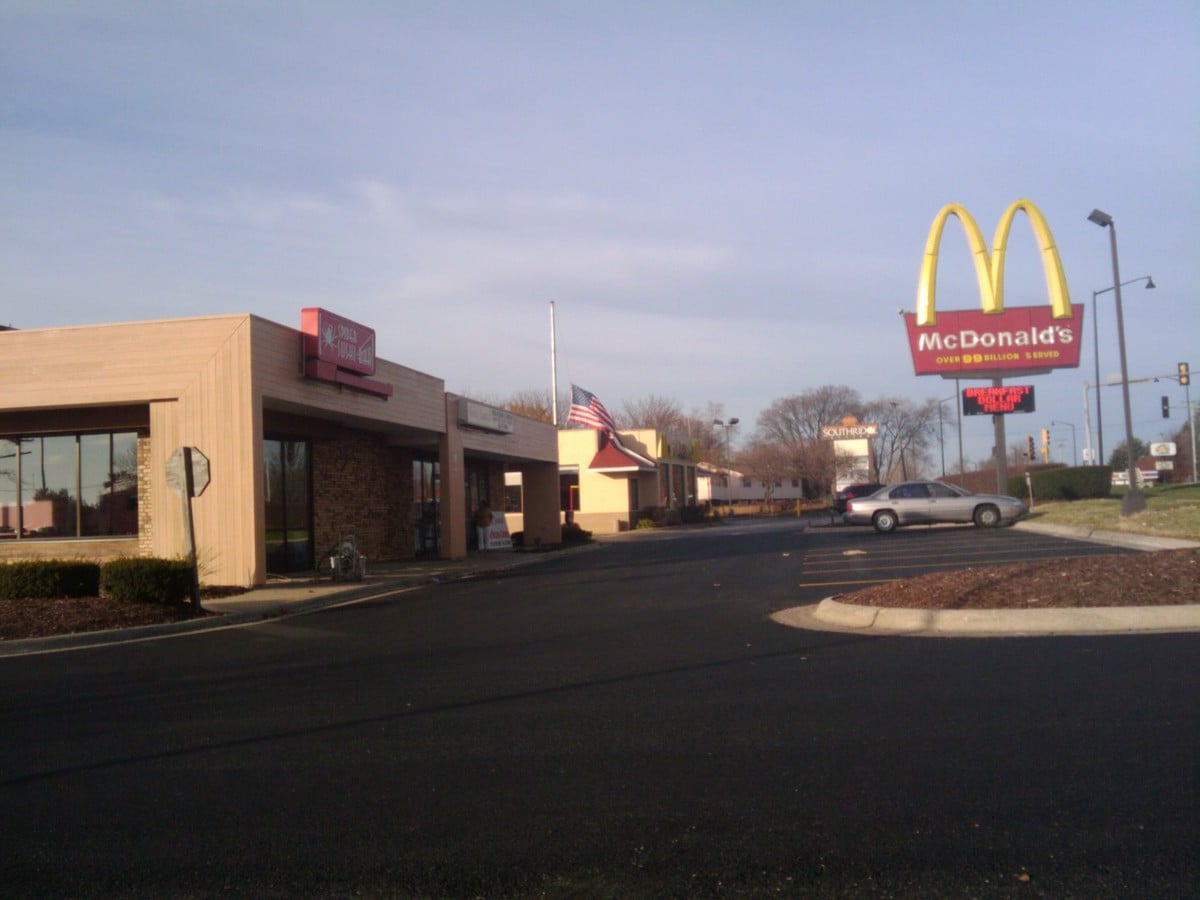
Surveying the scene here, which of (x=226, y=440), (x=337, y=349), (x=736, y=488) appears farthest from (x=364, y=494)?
(x=736, y=488)

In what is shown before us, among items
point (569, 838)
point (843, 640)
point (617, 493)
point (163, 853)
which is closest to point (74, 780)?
point (163, 853)

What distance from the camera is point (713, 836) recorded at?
212 inches

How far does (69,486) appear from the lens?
23.9 m

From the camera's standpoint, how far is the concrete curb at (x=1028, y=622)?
11547 mm

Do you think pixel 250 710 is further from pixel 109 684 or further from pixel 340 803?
pixel 340 803

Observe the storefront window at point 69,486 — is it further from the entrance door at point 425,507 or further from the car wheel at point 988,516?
the car wheel at point 988,516

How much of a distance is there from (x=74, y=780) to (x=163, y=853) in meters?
1.88

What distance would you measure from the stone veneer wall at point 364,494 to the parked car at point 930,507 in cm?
1420

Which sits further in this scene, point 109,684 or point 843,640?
point 843,640

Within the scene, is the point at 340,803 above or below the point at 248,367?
below

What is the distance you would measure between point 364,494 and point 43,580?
12.1 metres

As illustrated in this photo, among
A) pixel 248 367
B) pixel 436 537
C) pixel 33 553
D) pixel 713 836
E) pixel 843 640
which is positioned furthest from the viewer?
pixel 436 537

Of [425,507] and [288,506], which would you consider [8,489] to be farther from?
[425,507]

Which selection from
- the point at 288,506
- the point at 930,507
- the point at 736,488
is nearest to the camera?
the point at 288,506
